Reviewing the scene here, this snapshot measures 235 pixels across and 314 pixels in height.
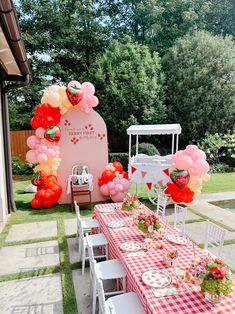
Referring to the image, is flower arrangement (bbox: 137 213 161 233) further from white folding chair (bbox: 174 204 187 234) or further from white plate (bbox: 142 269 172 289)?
white folding chair (bbox: 174 204 187 234)

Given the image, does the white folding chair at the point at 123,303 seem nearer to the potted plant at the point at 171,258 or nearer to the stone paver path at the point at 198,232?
the potted plant at the point at 171,258

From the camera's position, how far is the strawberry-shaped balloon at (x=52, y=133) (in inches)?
367

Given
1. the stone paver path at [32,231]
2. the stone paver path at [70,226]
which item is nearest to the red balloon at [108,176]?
the stone paver path at [70,226]

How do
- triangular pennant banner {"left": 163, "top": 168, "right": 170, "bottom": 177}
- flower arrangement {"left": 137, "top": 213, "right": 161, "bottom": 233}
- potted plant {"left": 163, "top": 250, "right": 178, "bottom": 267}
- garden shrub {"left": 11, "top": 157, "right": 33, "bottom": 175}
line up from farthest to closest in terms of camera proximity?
garden shrub {"left": 11, "top": 157, "right": 33, "bottom": 175} → triangular pennant banner {"left": 163, "top": 168, "right": 170, "bottom": 177} → flower arrangement {"left": 137, "top": 213, "right": 161, "bottom": 233} → potted plant {"left": 163, "top": 250, "right": 178, "bottom": 267}

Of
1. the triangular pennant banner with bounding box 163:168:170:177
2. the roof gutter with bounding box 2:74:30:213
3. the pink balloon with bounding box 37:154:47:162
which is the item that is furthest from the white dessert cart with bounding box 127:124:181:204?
the roof gutter with bounding box 2:74:30:213

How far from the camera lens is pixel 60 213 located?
909 cm

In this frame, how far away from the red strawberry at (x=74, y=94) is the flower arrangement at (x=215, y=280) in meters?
7.24

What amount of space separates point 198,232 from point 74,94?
5.53 m

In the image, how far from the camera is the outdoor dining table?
2.97 m

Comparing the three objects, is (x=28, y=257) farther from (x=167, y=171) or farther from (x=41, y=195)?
(x=167, y=171)

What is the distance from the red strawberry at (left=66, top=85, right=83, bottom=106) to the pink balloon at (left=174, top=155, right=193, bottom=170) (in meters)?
3.76

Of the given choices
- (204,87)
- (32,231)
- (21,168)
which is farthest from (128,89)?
(32,231)

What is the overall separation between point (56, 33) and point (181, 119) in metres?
11.3

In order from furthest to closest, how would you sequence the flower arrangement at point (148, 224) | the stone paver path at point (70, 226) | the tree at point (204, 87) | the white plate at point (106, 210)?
1. the tree at point (204, 87)
2. the stone paver path at point (70, 226)
3. the white plate at point (106, 210)
4. the flower arrangement at point (148, 224)
